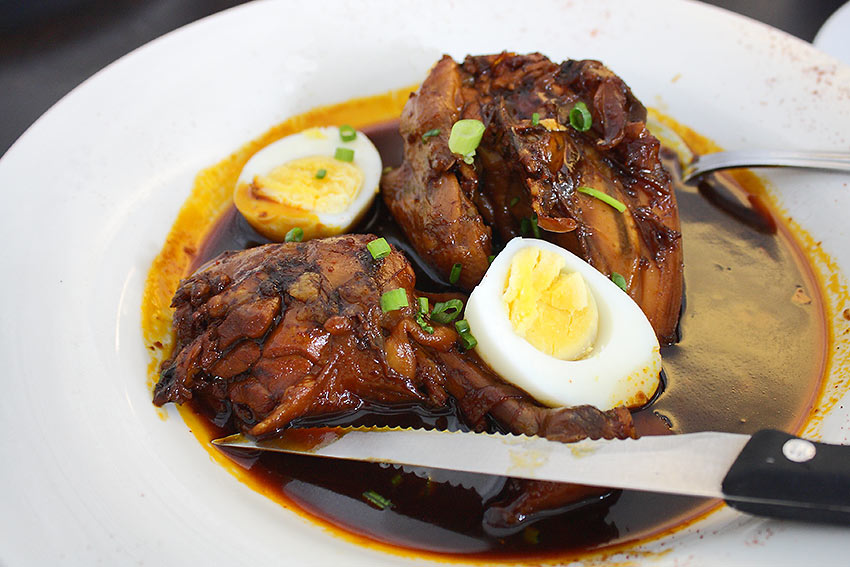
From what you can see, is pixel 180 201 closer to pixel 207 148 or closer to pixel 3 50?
pixel 207 148

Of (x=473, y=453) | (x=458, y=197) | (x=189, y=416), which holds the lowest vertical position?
(x=189, y=416)

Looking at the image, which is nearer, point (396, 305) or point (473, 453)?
point (473, 453)

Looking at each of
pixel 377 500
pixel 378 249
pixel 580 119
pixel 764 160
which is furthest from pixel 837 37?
pixel 377 500

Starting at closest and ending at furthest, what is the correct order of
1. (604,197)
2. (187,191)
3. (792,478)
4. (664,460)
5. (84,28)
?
(792,478) < (664,460) < (604,197) < (187,191) < (84,28)

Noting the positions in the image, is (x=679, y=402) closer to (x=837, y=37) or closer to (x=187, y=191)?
(x=187, y=191)

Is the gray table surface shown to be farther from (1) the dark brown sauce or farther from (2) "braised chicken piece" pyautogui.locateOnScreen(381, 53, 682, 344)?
(2) "braised chicken piece" pyautogui.locateOnScreen(381, 53, 682, 344)

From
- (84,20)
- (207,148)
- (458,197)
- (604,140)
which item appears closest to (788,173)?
(604,140)

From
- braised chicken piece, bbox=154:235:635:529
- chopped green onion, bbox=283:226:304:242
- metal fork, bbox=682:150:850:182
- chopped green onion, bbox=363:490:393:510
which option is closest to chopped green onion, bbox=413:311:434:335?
braised chicken piece, bbox=154:235:635:529
